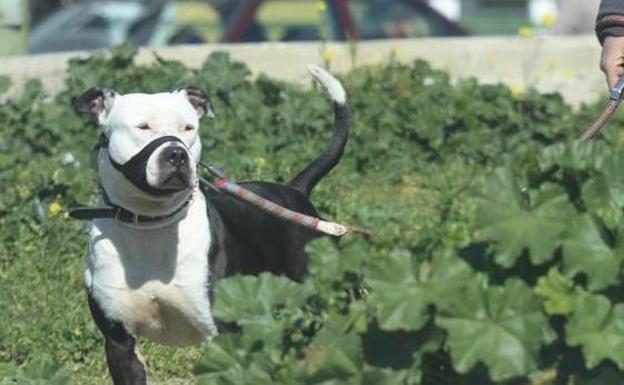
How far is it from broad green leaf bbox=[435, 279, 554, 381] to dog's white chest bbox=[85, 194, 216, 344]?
86.2 inches

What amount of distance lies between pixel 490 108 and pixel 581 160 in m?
6.67

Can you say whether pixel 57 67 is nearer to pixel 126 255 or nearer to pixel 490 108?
pixel 490 108

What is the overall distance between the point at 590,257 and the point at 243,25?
1208cm

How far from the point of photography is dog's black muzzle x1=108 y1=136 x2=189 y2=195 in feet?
19.0

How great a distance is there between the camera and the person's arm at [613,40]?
6.24 m

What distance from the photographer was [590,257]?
4.02 meters

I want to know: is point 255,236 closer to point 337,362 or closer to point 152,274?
point 152,274

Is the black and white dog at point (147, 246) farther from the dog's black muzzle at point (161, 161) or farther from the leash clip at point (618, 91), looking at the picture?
the leash clip at point (618, 91)

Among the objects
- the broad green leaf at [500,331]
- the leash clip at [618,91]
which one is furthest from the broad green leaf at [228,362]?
the leash clip at [618,91]

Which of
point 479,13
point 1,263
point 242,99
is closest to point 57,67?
point 242,99

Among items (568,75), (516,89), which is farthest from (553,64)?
(516,89)

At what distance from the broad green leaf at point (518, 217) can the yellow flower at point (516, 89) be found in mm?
6997

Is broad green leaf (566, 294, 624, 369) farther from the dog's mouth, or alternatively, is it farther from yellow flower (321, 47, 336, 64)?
yellow flower (321, 47, 336, 64)

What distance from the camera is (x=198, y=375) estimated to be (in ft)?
14.5
